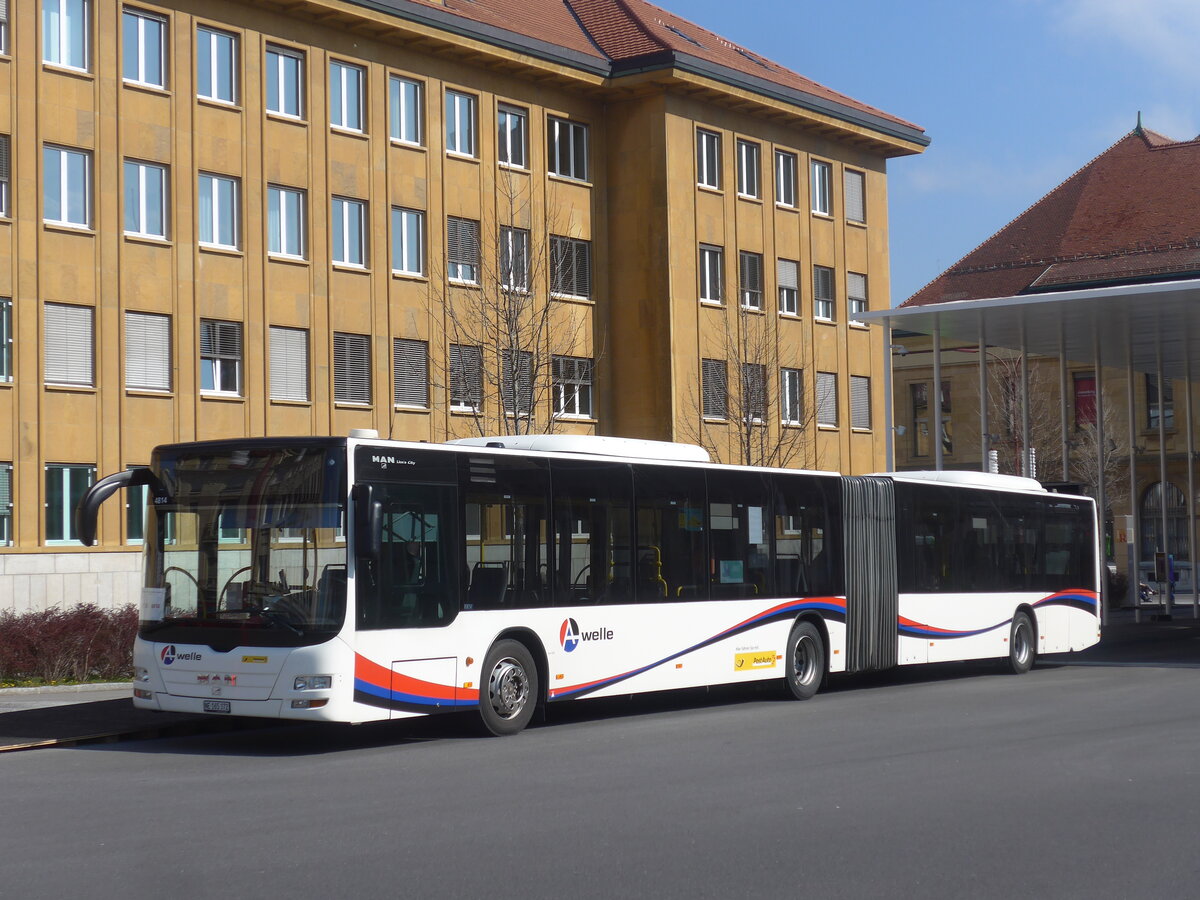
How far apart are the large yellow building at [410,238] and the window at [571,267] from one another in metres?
0.09

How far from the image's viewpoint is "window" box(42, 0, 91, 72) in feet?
106

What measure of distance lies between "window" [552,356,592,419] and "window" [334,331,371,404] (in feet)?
16.4

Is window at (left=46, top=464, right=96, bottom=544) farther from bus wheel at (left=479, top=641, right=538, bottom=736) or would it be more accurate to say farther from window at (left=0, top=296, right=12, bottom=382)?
bus wheel at (left=479, top=641, right=538, bottom=736)

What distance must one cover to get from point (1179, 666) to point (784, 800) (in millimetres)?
15972

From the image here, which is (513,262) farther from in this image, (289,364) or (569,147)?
(569,147)

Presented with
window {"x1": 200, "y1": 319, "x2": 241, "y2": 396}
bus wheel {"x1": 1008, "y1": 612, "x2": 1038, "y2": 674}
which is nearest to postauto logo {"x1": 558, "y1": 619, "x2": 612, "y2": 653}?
bus wheel {"x1": 1008, "y1": 612, "x2": 1038, "y2": 674}

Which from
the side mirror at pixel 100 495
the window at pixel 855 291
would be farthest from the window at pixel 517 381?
the side mirror at pixel 100 495

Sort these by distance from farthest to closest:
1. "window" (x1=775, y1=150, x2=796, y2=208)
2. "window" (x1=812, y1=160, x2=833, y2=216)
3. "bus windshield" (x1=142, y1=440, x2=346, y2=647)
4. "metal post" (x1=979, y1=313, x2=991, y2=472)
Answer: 1. "window" (x1=812, y1=160, x2=833, y2=216)
2. "window" (x1=775, y1=150, x2=796, y2=208)
3. "metal post" (x1=979, y1=313, x2=991, y2=472)
4. "bus windshield" (x1=142, y1=440, x2=346, y2=647)

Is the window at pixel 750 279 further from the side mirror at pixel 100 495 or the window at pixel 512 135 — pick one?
the side mirror at pixel 100 495

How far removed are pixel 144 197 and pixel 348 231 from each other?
4.96 metres

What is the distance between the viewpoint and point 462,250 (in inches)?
1559

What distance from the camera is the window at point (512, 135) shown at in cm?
4053

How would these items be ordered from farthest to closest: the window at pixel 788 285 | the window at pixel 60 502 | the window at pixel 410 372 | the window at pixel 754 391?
the window at pixel 788 285, the window at pixel 754 391, the window at pixel 410 372, the window at pixel 60 502

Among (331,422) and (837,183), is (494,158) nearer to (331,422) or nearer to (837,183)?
(331,422)
